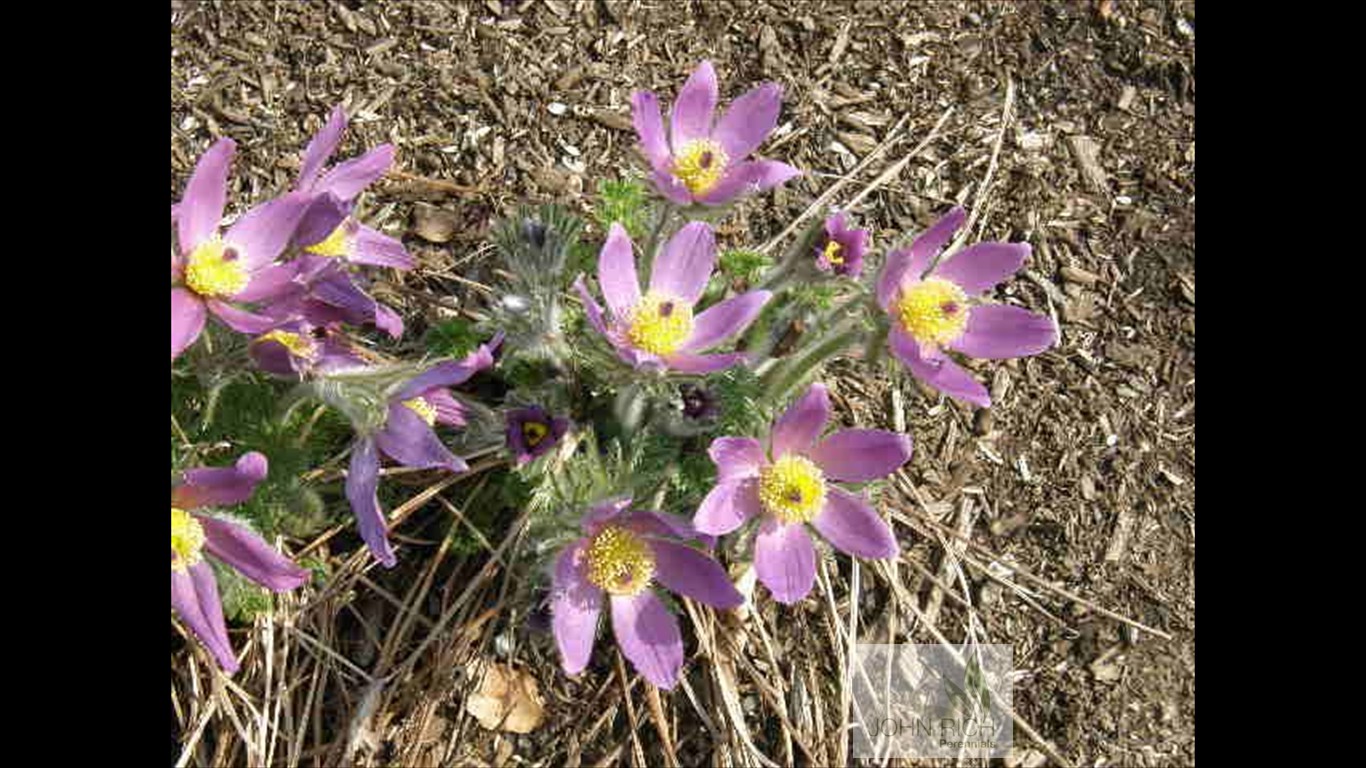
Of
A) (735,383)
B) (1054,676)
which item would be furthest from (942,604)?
(735,383)

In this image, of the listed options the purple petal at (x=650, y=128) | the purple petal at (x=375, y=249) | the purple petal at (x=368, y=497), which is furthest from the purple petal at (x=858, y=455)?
the purple petal at (x=375, y=249)

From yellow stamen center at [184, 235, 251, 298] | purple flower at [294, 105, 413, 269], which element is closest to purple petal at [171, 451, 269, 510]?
yellow stamen center at [184, 235, 251, 298]

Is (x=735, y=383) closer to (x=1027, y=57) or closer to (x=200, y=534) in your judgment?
(x=200, y=534)

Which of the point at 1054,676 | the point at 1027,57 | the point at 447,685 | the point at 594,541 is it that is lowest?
the point at 1054,676

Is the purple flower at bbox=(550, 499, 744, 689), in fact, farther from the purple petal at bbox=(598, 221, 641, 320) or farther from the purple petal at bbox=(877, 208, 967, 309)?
the purple petal at bbox=(877, 208, 967, 309)

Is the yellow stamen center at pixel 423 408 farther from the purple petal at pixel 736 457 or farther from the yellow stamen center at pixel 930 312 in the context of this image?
the yellow stamen center at pixel 930 312

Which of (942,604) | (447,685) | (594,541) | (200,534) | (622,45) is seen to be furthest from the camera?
(622,45)

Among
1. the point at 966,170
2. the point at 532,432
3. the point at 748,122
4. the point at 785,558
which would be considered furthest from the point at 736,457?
the point at 966,170
